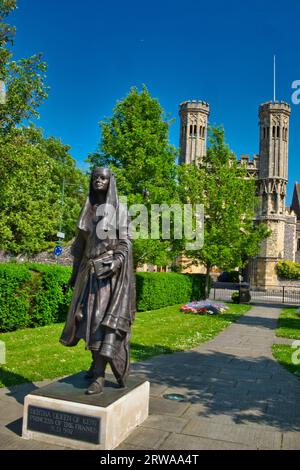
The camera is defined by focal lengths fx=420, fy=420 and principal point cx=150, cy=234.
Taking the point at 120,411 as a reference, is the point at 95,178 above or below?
above

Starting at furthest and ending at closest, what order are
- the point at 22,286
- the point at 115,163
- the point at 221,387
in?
the point at 115,163
the point at 22,286
the point at 221,387

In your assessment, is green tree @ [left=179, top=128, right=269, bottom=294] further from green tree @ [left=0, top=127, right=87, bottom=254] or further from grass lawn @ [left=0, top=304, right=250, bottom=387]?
green tree @ [left=0, top=127, right=87, bottom=254]

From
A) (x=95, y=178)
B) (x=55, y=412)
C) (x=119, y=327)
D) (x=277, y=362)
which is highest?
(x=95, y=178)

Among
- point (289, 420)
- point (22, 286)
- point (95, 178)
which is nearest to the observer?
point (95, 178)

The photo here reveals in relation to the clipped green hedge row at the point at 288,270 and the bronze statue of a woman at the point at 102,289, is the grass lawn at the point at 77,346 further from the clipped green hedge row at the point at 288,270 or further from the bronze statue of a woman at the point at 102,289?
the clipped green hedge row at the point at 288,270

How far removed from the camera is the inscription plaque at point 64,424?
4301 mm

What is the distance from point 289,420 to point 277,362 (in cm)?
409

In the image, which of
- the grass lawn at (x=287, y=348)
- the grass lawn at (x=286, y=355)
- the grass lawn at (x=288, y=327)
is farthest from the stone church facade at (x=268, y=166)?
the grass lawn at (x=286, y=355)

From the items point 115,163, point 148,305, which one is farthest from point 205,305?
point 115,163

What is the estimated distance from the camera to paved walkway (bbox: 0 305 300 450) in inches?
187

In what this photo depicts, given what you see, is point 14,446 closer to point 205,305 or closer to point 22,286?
point 22,286

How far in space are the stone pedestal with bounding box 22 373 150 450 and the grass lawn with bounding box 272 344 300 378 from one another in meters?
5.12

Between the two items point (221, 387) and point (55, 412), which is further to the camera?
point (221, 387)

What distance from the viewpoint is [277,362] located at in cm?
957
